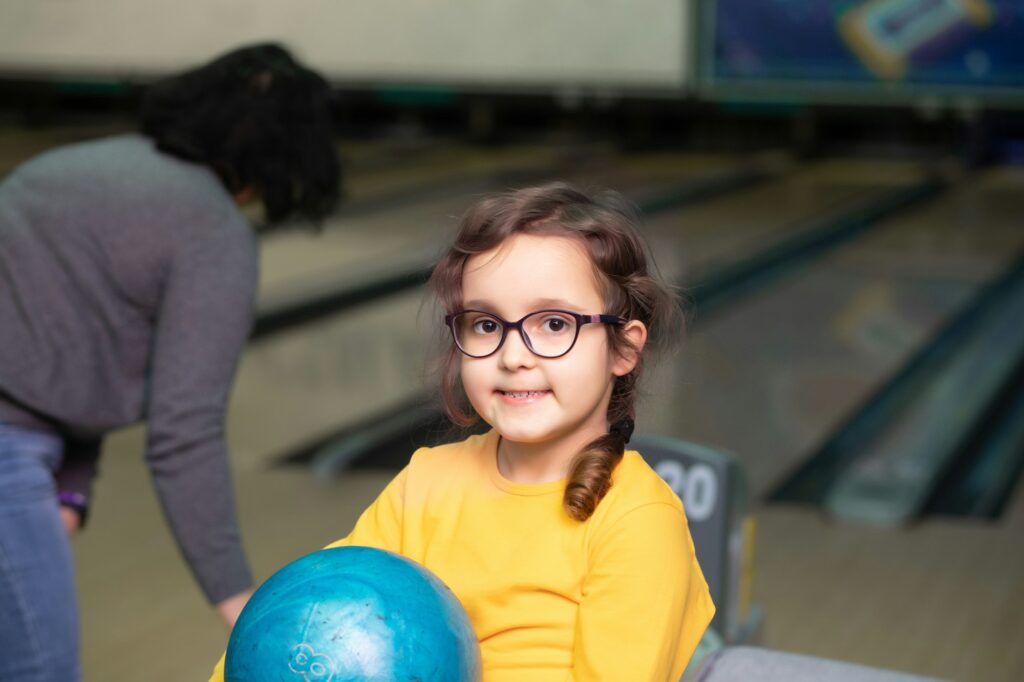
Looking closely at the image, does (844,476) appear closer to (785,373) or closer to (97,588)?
(785,373)

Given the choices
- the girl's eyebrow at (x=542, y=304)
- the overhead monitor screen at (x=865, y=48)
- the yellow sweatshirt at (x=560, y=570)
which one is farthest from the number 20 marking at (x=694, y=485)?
the overhead monitor screen at (x=865, y=48)

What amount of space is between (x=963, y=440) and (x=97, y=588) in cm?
235

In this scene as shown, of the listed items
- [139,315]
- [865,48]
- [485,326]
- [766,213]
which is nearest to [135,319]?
[139,315]

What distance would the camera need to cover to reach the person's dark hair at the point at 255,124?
1.56 m

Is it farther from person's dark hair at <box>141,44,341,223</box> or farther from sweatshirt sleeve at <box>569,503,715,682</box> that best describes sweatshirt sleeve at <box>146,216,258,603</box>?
sweatshirt sleeve at <box>569,503,715,682</box>

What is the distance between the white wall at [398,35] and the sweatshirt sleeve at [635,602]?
7.11 meters

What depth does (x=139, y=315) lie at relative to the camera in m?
1.51

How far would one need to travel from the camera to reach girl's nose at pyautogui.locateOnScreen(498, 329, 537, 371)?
3.34 ft

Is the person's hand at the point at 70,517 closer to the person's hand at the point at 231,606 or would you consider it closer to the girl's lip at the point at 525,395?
the person's hand at the point at 231,606

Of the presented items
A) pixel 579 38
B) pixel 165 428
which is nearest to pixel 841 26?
pixel 579 38

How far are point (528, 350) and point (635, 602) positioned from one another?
209mm

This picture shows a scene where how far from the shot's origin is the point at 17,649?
1.41 meters

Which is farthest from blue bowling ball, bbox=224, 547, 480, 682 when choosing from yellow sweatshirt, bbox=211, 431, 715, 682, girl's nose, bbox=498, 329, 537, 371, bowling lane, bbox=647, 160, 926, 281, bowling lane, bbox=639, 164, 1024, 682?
bowling lane, bbox=647, 160, 926, 281

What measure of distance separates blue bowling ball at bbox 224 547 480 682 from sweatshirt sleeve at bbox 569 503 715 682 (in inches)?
3.7
